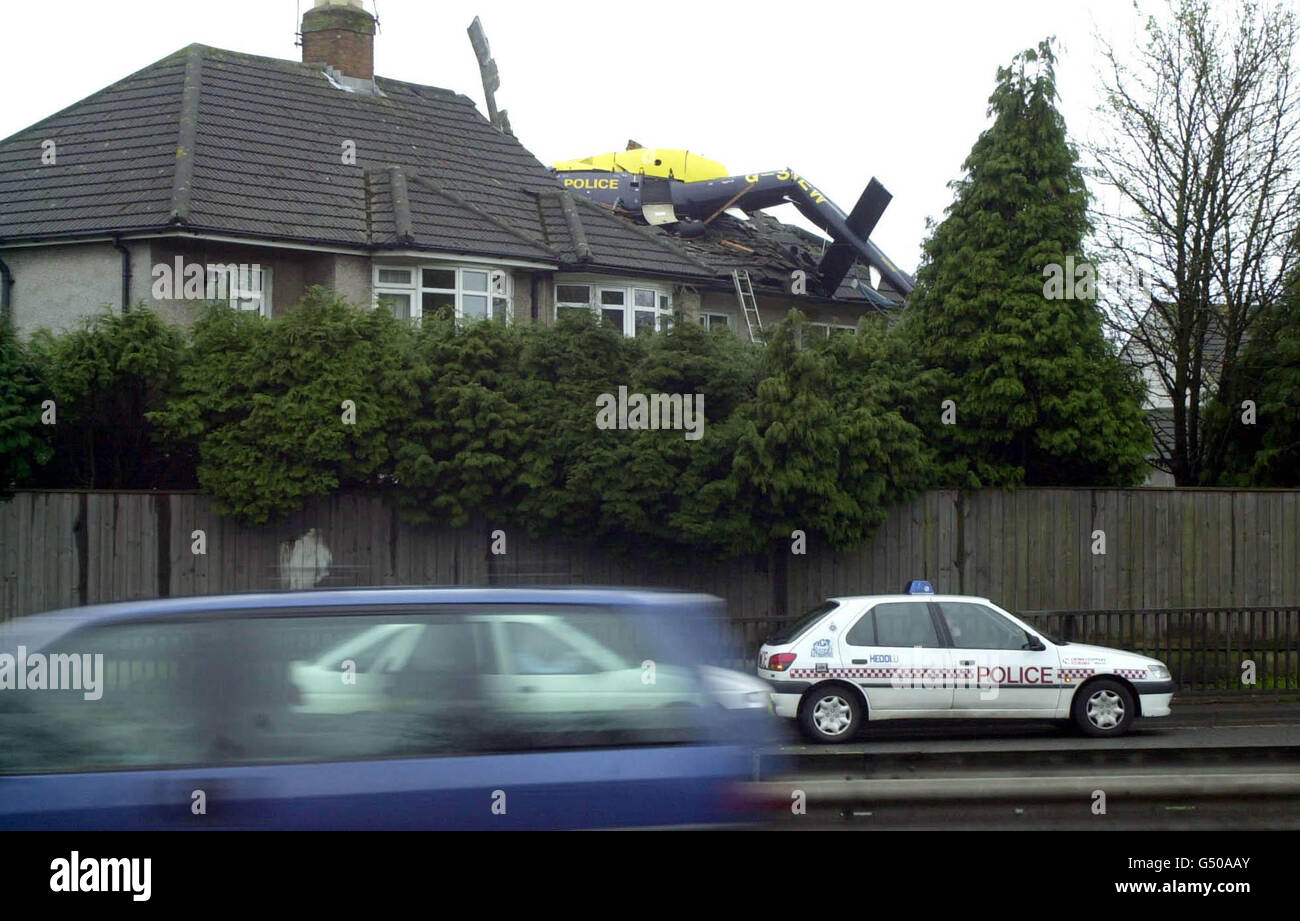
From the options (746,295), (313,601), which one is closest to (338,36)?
(746,295)

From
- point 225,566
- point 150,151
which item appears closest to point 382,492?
point 225,566

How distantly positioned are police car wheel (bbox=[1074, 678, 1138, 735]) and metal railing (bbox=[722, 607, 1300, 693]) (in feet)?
8.80

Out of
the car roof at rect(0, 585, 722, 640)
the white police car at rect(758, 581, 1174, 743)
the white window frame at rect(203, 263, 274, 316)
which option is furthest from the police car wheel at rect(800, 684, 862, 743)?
the white window frame at rect(203, 263, 274, 316)

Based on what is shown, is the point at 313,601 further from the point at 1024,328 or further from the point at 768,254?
the point at 768,254

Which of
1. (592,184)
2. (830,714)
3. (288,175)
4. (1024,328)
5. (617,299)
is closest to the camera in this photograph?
(830,714)

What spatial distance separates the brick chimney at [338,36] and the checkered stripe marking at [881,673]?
60.9ft

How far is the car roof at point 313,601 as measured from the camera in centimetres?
507

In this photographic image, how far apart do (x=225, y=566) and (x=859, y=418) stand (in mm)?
8617

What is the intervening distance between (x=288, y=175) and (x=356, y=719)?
1856 centimetres

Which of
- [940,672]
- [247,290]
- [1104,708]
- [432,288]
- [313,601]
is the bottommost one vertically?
[1104,708]

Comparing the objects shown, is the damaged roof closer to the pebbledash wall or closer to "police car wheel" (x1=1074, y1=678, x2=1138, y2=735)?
the pebbledash wall

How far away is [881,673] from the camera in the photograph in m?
12.7

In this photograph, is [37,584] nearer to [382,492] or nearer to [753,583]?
[382,492]
